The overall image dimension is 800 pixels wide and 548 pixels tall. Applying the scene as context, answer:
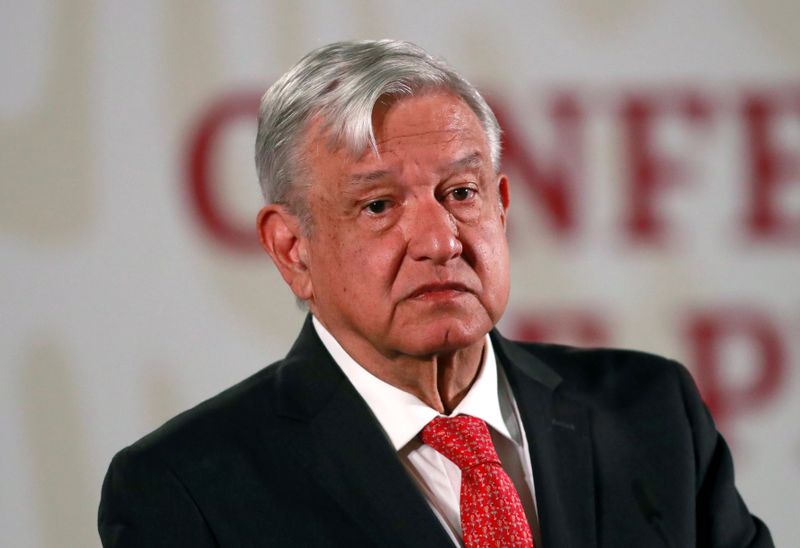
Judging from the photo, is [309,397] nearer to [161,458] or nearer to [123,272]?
[161,458]

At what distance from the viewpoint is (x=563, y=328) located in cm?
266

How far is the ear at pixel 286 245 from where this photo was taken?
4.90 feet

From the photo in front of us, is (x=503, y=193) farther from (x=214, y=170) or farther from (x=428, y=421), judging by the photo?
(x=214, y=170)

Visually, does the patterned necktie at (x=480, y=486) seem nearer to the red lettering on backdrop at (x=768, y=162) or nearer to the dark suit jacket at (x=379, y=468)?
the dark suit jacket at (x=379, y=468)

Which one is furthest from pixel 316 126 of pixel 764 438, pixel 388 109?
pixel 764 438

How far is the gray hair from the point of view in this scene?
1.36m

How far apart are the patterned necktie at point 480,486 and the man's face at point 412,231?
4.6 inches

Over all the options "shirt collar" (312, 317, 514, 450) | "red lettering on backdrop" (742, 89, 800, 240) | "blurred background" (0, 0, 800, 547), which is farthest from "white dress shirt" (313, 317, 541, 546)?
"red lettering on backdrop" (742, 89, 800, 240)

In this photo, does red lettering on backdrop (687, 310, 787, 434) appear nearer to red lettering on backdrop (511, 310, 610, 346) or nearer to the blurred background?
the blurred background

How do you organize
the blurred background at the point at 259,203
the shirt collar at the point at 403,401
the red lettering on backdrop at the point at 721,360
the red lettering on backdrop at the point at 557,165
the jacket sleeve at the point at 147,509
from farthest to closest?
the red lettering on backdrop at the point at 721,360
the red lettering on backdrop at the point at 557,165
the blurred background at the point at 259,203
the shirt collar at the point at 403,401
the jacket sleeve at the point at 147,509

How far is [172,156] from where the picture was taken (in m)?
2.43

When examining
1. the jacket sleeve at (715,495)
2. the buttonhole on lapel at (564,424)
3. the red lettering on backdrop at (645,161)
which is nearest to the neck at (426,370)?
the buttonhole on lapel at (564,424)

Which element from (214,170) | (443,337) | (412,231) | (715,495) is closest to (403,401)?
(443,337)

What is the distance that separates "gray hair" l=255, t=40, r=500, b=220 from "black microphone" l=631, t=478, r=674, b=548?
48 cm
